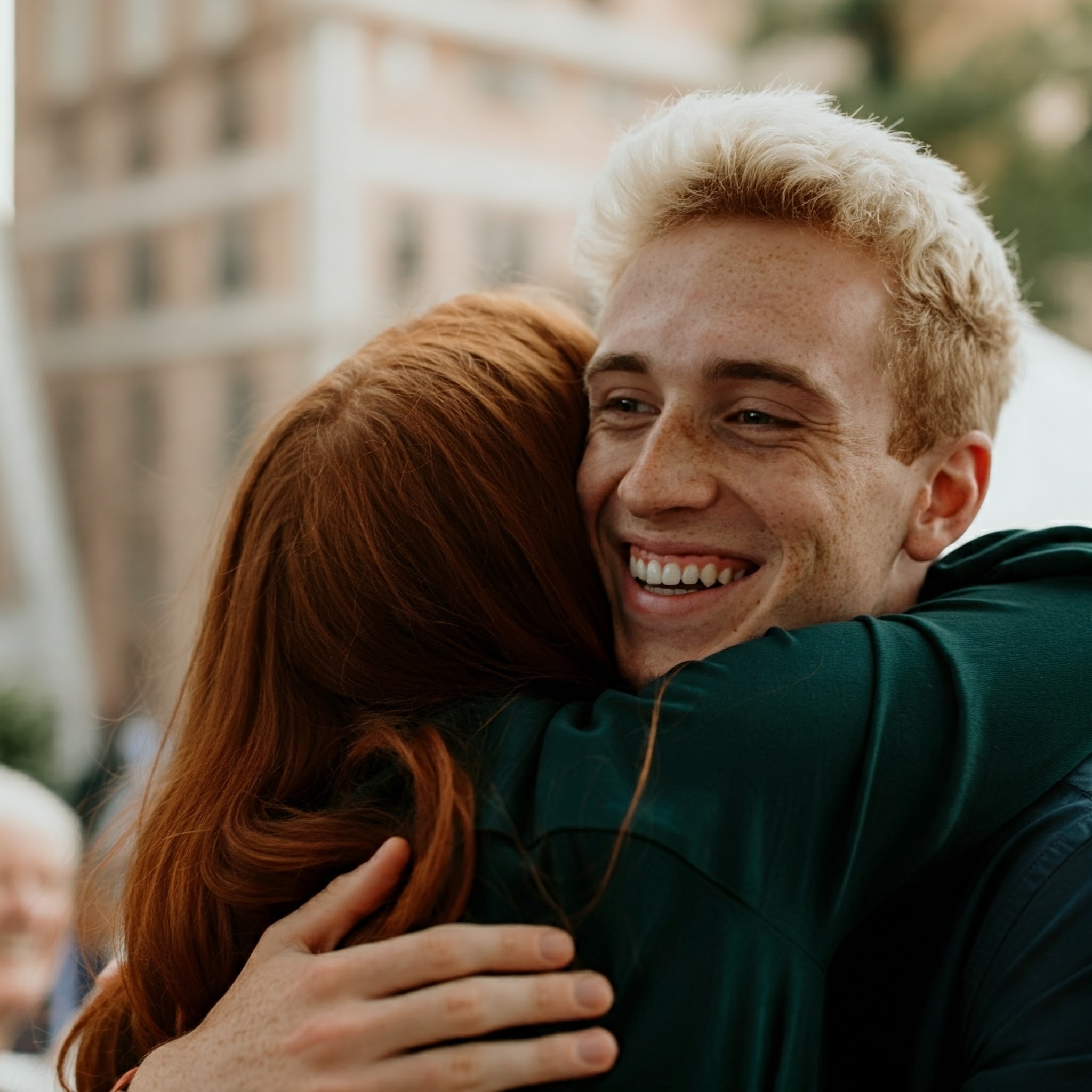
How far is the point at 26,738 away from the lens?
1049cm

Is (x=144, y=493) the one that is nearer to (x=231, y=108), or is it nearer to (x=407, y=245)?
(x=407, y=245)

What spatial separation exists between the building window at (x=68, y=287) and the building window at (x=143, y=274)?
2.34ft

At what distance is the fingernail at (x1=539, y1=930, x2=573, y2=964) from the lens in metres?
1.37

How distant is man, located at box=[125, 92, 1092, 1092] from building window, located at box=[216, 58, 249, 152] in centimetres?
1718

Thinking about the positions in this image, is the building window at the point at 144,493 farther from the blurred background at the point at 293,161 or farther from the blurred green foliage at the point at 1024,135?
the blurred green foliage at the point at 1024,135

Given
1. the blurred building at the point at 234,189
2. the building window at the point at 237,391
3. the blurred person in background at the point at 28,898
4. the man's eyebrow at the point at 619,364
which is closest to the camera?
the man's eyebrow at the point at 619,364

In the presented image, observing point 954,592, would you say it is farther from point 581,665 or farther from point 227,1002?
point 227,1002

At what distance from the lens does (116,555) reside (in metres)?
17.2

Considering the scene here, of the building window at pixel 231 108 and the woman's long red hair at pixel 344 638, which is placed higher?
the building window at pixel 231 108

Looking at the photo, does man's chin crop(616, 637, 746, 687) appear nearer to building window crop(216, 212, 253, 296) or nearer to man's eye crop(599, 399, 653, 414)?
man's eye crop(599, 399, 653, 414)

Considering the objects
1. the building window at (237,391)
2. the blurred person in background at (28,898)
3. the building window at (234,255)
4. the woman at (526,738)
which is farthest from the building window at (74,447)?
the woman at (526,738)

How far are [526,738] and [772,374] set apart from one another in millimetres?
644

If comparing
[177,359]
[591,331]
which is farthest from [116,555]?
[591,331]

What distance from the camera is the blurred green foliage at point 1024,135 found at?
13711 mm
